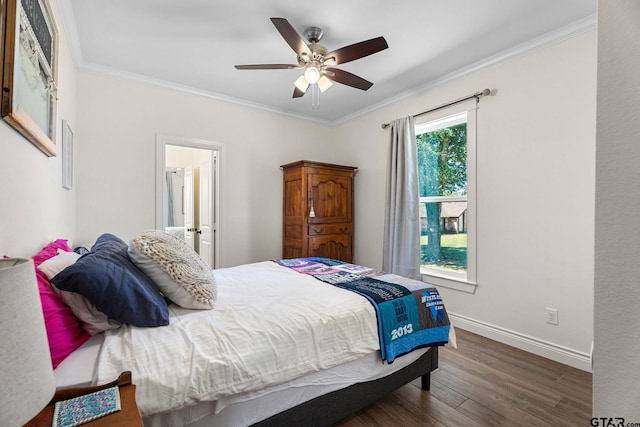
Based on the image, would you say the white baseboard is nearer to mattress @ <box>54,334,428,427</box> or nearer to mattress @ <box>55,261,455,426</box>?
mattress @ <box>55,261,455,426</box>

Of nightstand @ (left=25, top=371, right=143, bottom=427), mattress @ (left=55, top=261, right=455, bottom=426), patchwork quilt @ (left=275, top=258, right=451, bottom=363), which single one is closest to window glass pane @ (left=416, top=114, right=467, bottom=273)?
patchwork quilt @ (left=275, top=258, right=451, bottom=363)

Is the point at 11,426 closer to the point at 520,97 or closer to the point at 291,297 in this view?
the point at 291,297

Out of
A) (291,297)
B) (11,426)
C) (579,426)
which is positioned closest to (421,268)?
(579,426)

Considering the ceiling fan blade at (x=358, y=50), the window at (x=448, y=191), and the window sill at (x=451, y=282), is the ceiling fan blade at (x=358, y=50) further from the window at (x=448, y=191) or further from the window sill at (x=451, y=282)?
the window sill at (x=451, y=282)

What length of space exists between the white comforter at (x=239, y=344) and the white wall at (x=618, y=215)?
3.29ft

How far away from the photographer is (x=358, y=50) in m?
2.06

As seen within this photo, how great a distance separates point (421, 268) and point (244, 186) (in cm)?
248

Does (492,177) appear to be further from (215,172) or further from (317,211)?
(215,172)

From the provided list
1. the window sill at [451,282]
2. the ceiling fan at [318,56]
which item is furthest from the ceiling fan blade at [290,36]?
the window sill at [451,282]

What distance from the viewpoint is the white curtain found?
3291 mm

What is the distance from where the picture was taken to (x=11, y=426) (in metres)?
0.44

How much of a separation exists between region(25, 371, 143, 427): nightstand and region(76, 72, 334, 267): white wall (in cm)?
269

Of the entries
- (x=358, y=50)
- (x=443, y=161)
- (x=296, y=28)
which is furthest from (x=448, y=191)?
(x=296, y=28)

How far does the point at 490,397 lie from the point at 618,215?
1794 millimetres
